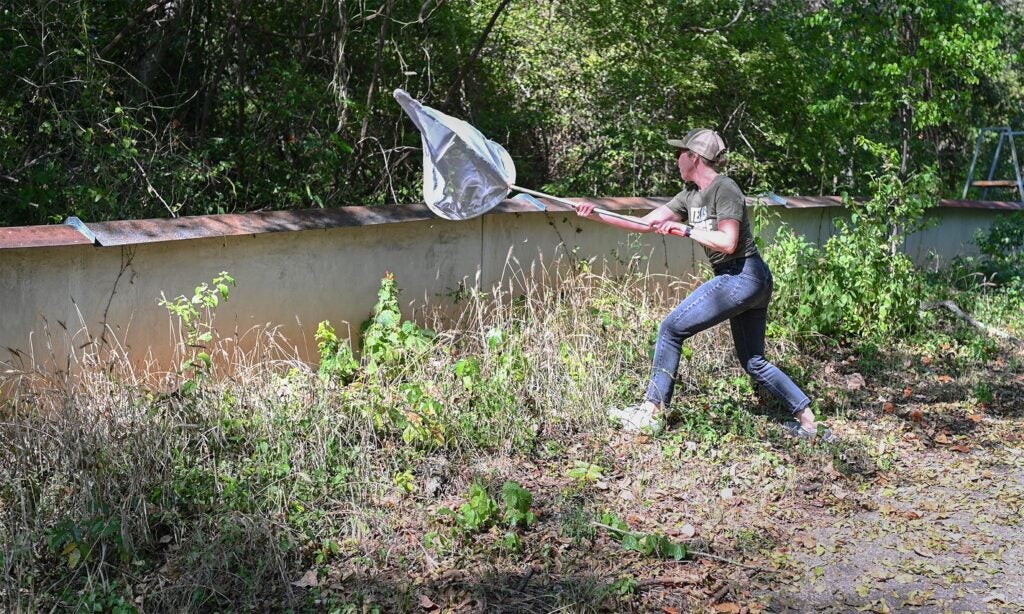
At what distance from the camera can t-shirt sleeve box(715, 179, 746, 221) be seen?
571 cm

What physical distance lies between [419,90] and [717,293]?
14.5ft

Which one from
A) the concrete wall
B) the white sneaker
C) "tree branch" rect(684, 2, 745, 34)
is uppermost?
"tree branch" rect(684, 2, 745, 34)

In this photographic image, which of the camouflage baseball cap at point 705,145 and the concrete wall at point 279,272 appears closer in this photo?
the concrete wall at point 279,272

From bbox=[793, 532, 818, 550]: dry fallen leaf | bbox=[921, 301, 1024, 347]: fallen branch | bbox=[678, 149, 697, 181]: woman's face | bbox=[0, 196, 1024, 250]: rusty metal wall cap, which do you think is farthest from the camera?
bbox=[921, 301, 1024, 347]: fallen branch

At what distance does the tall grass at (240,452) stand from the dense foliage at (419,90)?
1.94m

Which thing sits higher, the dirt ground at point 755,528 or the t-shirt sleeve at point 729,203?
the t-shirt sleeve at point 729,203

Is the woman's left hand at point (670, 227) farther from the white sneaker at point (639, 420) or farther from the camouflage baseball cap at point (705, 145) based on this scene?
the white sneaker at point (639, 420)

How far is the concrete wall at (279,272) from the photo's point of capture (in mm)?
5191

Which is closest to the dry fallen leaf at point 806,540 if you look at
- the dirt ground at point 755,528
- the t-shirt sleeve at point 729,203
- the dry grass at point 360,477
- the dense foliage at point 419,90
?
the dirt ground at point 755,528

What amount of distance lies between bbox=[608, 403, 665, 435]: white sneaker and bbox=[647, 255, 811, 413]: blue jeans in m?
0.09

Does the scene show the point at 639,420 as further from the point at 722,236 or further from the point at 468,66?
the point at 468,66

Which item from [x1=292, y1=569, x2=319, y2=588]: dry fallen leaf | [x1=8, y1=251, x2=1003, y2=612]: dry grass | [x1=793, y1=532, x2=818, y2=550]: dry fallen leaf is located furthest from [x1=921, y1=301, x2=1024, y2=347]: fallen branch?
[x1=292, y1=569, x2=319, y2=588]: dry fallen leaf

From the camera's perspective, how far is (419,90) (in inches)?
365

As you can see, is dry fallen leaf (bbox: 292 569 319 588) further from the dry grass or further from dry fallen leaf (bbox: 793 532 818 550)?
dry fallen leaf (bbox: 793 532 818 550)
